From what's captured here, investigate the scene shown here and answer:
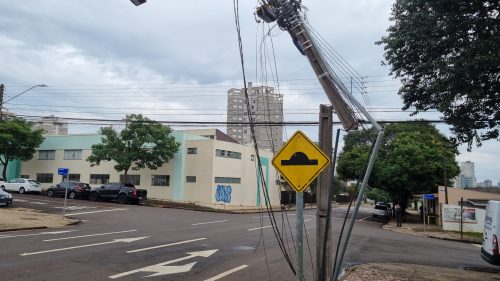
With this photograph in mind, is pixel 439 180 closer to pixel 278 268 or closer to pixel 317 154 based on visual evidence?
pixel 278 268

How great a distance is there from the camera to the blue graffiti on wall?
132 ft

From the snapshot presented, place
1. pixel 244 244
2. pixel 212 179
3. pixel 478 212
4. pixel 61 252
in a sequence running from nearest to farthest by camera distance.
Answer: pixel 61 252 < pixel 244 244 < pixel 478 212 < pixel 212 179

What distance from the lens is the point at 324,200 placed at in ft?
25.5

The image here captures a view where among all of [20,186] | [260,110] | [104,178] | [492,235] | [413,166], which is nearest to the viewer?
[492,235]

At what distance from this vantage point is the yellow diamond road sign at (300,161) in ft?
19.3

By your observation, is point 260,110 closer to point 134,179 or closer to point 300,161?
point 300,161

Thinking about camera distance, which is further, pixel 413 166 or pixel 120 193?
pixel 413 166

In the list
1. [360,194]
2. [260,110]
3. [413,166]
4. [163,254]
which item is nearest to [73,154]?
[413,166]

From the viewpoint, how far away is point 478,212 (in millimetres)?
27641

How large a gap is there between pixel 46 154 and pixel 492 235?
1818 inches

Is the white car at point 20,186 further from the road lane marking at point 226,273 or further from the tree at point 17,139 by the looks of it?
the road lane marking at point 226,273

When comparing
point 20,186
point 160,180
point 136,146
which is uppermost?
point 136,146

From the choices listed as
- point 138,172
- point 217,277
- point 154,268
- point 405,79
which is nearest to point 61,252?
point 154,268

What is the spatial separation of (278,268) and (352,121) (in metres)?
4.69
